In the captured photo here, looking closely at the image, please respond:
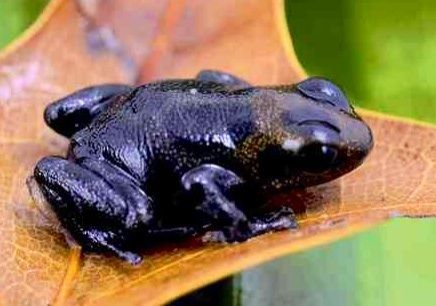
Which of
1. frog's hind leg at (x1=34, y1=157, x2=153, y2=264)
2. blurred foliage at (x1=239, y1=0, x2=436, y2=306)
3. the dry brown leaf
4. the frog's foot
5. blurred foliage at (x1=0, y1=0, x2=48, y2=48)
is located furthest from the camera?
blurred foliage at (x1=0, y1=0, x2=48, y2=48)

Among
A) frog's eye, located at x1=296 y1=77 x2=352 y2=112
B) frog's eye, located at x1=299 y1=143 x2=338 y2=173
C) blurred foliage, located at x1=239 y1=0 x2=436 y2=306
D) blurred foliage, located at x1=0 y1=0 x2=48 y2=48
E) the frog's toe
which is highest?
blurred foliage, located at x1=0 y1=0 x2=48 y2=48

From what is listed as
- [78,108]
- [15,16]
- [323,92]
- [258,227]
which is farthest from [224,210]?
[15,16]

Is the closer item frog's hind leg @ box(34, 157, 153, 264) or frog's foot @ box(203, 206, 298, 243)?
frog's foot @ box(203, 206, 298, 243)

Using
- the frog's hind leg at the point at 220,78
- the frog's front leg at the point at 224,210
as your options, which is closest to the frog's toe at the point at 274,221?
the frog's front leg at the point at 224,210

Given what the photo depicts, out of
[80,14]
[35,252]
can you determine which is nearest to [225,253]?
[35,252]

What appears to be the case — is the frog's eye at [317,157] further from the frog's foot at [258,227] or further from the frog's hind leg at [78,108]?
the frog's hind leg at [78,108]

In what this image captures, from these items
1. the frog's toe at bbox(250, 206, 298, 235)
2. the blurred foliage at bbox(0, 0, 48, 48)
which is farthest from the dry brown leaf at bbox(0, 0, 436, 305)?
the blurred foliage at bbox(0, 0, 48, 48)

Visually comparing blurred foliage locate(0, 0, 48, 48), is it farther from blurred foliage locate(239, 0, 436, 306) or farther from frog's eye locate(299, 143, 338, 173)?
frog's eye locate(299, 143, 338, 173)
